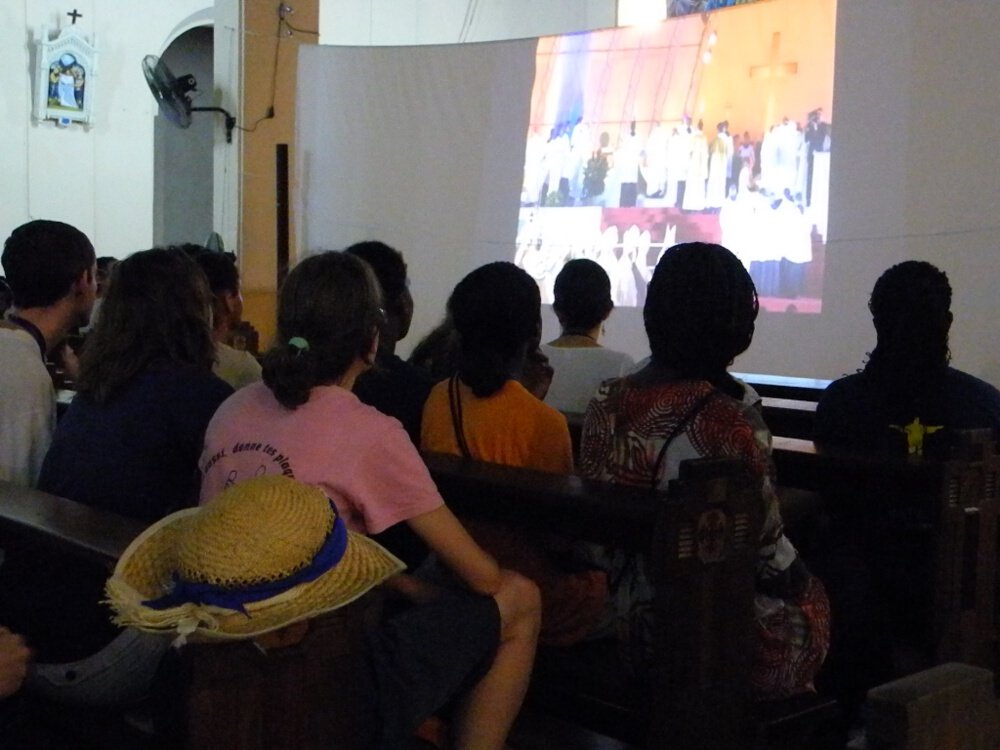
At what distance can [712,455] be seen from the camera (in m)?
1.92

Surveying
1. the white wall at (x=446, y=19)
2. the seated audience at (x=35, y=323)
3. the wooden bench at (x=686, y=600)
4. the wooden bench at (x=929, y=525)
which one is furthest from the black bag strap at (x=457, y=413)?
the white wall at (x=446, y=19)

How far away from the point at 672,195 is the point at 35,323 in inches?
169

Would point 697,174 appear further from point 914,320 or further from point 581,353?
point 914,320

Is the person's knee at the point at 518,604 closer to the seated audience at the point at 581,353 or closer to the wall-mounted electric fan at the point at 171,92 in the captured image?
the seated audience at the point at 581,353

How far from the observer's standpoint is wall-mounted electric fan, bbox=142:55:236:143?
8.34 metres

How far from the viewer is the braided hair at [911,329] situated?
108 inches

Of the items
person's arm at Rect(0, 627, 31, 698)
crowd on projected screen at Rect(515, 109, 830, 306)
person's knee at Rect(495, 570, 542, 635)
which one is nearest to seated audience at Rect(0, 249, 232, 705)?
person's arm at Rect(0, 627, 31, 698)

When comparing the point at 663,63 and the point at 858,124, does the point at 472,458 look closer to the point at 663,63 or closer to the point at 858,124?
the point at 858,124

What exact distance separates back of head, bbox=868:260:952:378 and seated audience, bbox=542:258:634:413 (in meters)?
0.94

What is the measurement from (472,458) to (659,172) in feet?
14.9

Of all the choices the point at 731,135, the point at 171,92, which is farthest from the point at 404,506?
the point at 171,92

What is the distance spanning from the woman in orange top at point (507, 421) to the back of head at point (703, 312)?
0.41 m

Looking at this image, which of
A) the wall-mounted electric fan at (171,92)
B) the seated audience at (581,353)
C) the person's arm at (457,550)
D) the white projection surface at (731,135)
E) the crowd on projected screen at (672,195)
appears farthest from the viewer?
the wall-mounted electric fan at (171,92)

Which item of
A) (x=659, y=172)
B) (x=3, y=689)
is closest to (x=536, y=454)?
(x=3, y=689)
